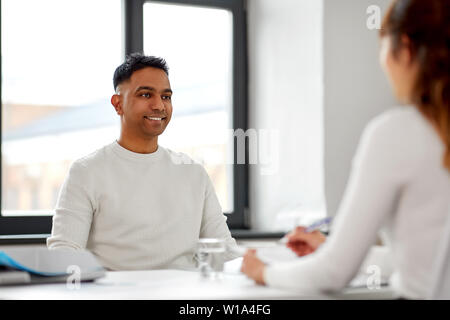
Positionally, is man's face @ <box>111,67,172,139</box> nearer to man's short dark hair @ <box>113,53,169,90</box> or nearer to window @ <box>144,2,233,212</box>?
man's short dark hair @ <box>113,53,169,90</box>

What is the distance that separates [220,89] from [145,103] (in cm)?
136

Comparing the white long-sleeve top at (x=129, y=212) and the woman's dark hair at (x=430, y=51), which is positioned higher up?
the woman's dark hair at (x=430, y=51)

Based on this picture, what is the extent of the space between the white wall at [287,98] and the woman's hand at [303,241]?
5.93 feet

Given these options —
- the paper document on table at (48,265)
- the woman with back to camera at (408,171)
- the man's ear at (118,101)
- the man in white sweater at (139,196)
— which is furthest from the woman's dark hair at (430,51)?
the man's ear at (118,101)

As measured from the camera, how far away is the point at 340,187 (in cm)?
334

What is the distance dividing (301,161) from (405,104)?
231 centimetres

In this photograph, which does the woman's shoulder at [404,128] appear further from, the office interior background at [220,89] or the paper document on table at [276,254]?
the office interior background at [220,89]

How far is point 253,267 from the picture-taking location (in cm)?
137

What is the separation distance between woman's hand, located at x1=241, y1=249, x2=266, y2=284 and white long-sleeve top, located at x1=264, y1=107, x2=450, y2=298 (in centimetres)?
22

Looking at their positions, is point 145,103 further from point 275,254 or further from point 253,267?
point 253,267

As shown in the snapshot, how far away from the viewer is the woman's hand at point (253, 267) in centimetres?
135

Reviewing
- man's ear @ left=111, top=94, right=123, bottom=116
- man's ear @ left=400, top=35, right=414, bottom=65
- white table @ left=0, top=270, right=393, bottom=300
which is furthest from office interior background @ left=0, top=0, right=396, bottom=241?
man's ear @ left=400, top=35, right=414, bottom=65

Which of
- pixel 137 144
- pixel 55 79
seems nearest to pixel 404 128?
Result: pixel 137 144

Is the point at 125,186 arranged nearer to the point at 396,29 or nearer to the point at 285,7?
the point at 396,29
